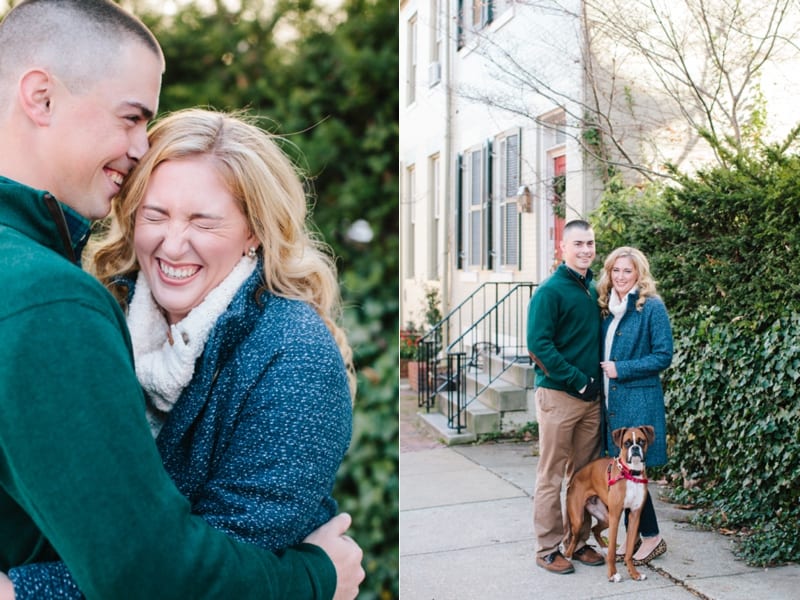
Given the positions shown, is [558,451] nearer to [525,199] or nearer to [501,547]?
[501,547]

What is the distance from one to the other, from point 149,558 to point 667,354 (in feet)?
8.78

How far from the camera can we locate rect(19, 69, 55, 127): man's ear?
96 centimetres

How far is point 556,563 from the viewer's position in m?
3.21

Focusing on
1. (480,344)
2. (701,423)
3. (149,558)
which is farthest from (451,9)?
(149,558)

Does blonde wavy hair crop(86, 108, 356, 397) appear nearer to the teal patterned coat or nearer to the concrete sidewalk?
the teal patterned coat

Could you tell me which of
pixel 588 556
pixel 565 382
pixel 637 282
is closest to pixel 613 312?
pixel 637 282

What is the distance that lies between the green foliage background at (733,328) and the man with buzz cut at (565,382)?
249mm

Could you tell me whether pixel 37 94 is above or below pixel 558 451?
above

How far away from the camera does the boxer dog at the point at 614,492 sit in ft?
10.1

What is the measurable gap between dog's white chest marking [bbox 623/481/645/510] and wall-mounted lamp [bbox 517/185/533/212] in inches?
48.7

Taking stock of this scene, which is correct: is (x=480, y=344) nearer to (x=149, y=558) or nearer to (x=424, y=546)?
(x=424, y=546)

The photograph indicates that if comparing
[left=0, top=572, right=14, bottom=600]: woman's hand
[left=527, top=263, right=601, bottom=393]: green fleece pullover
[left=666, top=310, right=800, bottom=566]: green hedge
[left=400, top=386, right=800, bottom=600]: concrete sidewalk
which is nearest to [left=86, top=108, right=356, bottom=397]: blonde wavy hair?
[left=0, top=572, right=14, bottom=600]: woman's hand

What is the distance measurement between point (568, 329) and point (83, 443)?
2597mm

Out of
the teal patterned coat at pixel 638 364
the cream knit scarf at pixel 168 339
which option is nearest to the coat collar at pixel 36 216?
the cream knit scarf at pixel 168 339
